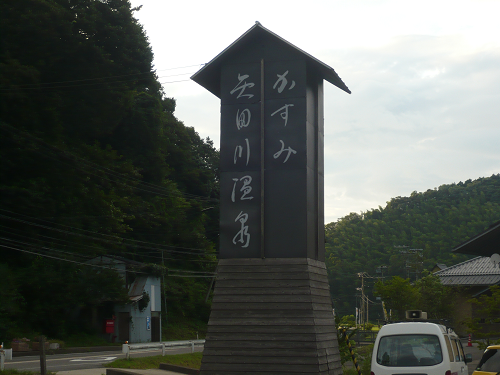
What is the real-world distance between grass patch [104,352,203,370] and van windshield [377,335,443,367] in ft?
44.1

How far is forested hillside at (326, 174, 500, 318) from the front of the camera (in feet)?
290

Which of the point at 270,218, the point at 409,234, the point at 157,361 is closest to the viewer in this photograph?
the point at 270,218

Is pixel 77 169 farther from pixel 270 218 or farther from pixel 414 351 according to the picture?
pixel 414 351

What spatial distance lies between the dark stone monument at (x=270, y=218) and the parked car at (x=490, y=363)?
4.13m

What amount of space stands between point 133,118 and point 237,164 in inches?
1371

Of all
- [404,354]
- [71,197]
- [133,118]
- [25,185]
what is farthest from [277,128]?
[133,118]

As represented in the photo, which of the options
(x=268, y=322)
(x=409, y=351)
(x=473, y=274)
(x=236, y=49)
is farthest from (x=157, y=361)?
(x=473, y=274)

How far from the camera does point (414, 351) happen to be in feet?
36.7

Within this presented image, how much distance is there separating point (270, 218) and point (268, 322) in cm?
264

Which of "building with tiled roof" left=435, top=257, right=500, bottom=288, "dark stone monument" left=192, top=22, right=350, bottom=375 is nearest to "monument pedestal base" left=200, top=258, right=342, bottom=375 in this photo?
"dark stone monument" left=192, top=22, right=350, bottom=375

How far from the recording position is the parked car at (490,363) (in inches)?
385

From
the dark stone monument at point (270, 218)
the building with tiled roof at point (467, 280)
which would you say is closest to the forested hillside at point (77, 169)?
the dark stone monument at point (270, 218)

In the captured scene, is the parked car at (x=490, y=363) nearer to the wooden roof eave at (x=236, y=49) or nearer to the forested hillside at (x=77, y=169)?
the wooden roof eave at (x=236, y=49)

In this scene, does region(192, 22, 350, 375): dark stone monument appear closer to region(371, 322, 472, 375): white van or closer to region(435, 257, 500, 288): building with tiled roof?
region(371, 322, 472, 375): white van
